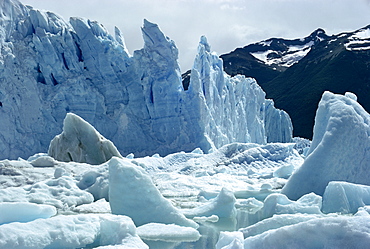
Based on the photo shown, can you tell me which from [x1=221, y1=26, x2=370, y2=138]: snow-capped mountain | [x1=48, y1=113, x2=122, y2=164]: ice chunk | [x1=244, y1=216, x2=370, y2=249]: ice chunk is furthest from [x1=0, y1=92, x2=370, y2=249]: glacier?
[x1=221, y1=26, x2=370, y2=138]: snow-capped mountain

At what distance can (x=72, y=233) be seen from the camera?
4.20 m

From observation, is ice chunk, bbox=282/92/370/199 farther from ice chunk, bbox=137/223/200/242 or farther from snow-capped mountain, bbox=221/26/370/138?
A: snow-capped mountain, bbox=221/26/370/138

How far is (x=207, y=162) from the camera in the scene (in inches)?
516

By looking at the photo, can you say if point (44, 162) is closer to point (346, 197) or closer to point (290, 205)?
point (290, 205)

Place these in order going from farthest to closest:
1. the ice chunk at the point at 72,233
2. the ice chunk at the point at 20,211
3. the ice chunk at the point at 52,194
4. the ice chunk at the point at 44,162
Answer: the ice chunk at the point at 44,162
the ice chunk at the point at 52,194
the ice chunk at the point at 20,211
the ice chunk at the point at 72,233

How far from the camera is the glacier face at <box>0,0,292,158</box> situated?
655 inches

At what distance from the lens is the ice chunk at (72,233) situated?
3.74 m

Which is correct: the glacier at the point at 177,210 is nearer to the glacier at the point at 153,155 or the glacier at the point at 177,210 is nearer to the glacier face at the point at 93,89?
the glacier at the point at 153,155

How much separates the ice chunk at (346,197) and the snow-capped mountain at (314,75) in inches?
1236

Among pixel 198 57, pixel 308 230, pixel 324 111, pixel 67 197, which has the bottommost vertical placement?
pixel 67 197

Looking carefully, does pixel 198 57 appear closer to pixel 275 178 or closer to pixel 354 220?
pixel 275 178

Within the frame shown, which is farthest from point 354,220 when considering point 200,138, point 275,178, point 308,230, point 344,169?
point 200,138

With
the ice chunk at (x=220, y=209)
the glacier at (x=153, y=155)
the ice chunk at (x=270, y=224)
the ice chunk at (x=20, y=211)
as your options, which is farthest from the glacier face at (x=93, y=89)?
the ice chunk at (x=270, y=224)

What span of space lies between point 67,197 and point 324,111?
14.9ft
